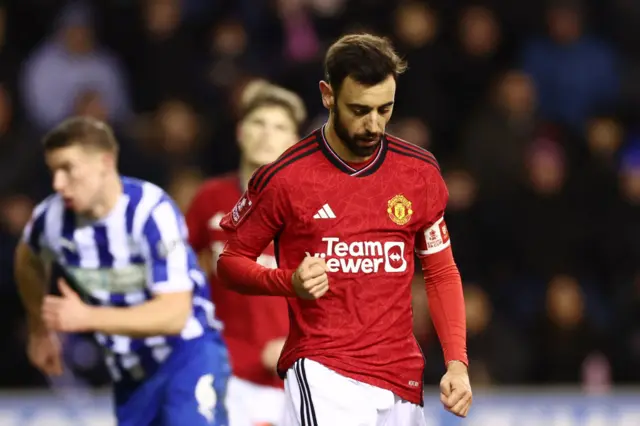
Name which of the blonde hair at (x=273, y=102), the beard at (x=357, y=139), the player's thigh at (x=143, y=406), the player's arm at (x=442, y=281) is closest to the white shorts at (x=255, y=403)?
the player's thigh at (x=143, y=406)

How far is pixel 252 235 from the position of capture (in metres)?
4.59

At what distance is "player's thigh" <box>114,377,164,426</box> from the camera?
5535mm

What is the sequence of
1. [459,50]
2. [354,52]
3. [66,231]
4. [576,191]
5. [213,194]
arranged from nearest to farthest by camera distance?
1. [354,52]
2. [66,231]
3. [213,194]
4. [576,191]
5. [459,50]

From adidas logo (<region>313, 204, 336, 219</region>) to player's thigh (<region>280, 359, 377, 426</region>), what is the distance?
0.49 meters

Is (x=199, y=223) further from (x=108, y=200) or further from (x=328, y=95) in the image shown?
(x=328, y=95)

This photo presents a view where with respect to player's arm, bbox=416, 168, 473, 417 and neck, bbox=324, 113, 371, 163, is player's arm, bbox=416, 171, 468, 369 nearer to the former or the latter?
player's arm, bbox=416, 168, 473, 417

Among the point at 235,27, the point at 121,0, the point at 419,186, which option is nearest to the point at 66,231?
the point at 419,186

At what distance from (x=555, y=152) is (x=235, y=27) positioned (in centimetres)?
267

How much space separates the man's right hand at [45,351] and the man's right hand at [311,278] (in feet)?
6.36

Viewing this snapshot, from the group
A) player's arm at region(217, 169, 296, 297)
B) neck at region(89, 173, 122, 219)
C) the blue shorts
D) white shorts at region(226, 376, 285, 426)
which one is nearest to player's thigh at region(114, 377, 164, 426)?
the blue shorts

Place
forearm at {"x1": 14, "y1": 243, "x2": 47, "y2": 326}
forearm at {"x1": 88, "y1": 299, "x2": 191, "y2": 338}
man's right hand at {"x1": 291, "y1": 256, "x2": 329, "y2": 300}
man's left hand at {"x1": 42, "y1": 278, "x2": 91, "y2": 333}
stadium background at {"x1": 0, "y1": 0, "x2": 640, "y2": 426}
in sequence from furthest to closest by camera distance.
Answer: stadium background at {"x1": 0, "y1": 0, "x2": 640, "y2": 426} → forearm at {"x1": 14, "y1": 243, "x2": 47, "y2": 326} → forearm at {"x1": 88, "y1": 299, "x2": 191, "y2": 338} → man's left hand at {"x1": 42, "y1": 278, "x2": 91, "y2": 333} → man's right hand at {"x1": 291, "y1": 256, "x2": 329, "y2": 300}

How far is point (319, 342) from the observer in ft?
14.8

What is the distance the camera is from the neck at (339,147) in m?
4.55

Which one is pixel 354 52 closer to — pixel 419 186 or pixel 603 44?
pixel 419 186
